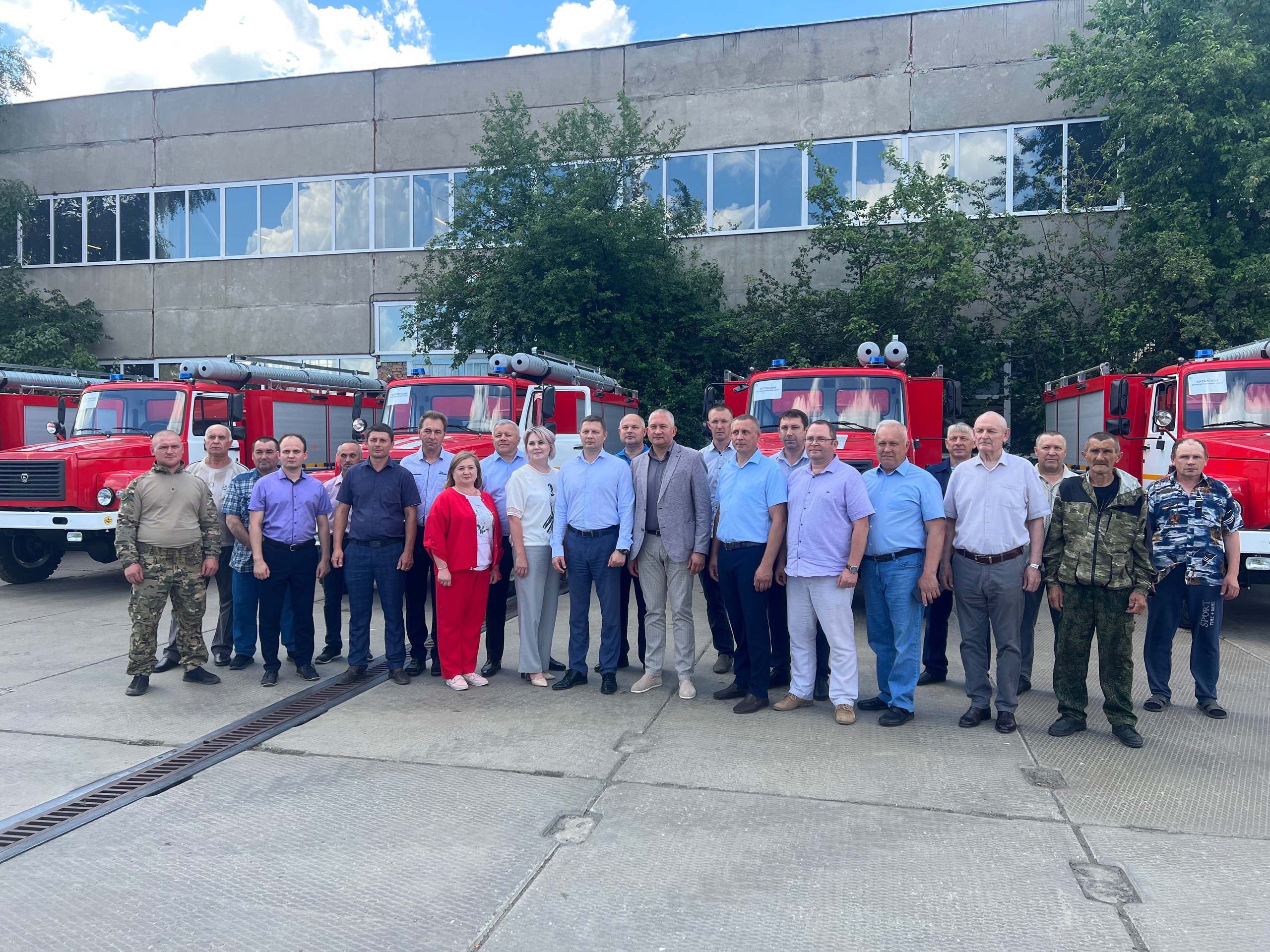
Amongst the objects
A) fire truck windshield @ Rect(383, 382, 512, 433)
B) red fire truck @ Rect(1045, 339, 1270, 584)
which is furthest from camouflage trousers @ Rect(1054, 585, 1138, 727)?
fire truck windshield @ Rect(383, 382, 512, 433)

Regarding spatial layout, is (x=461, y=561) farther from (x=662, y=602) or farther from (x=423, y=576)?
(x=662, y=602)

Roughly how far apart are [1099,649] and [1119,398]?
5.62 m

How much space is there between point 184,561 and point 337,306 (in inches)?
645

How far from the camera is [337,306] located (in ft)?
71.9

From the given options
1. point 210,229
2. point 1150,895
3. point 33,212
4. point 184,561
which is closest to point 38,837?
point 184,561

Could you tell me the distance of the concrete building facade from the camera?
18.8 metres

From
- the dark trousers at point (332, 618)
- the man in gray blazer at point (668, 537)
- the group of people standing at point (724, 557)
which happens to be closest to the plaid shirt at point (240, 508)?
the group of people standing at point (724, 557)

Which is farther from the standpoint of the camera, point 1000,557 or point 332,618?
point 332,618

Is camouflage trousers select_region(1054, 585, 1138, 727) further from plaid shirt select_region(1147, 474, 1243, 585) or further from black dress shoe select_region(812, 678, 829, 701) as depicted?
black dress shoe select_region(812, 678, 829, 701)

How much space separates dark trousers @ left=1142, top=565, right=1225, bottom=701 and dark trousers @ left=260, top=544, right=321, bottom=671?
584cm

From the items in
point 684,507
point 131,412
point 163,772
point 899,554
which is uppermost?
point 131,412

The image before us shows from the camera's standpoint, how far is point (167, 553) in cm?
659

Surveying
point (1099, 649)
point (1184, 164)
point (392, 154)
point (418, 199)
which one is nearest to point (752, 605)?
point (1099, 649)

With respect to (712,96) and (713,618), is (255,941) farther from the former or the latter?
(712,96)
